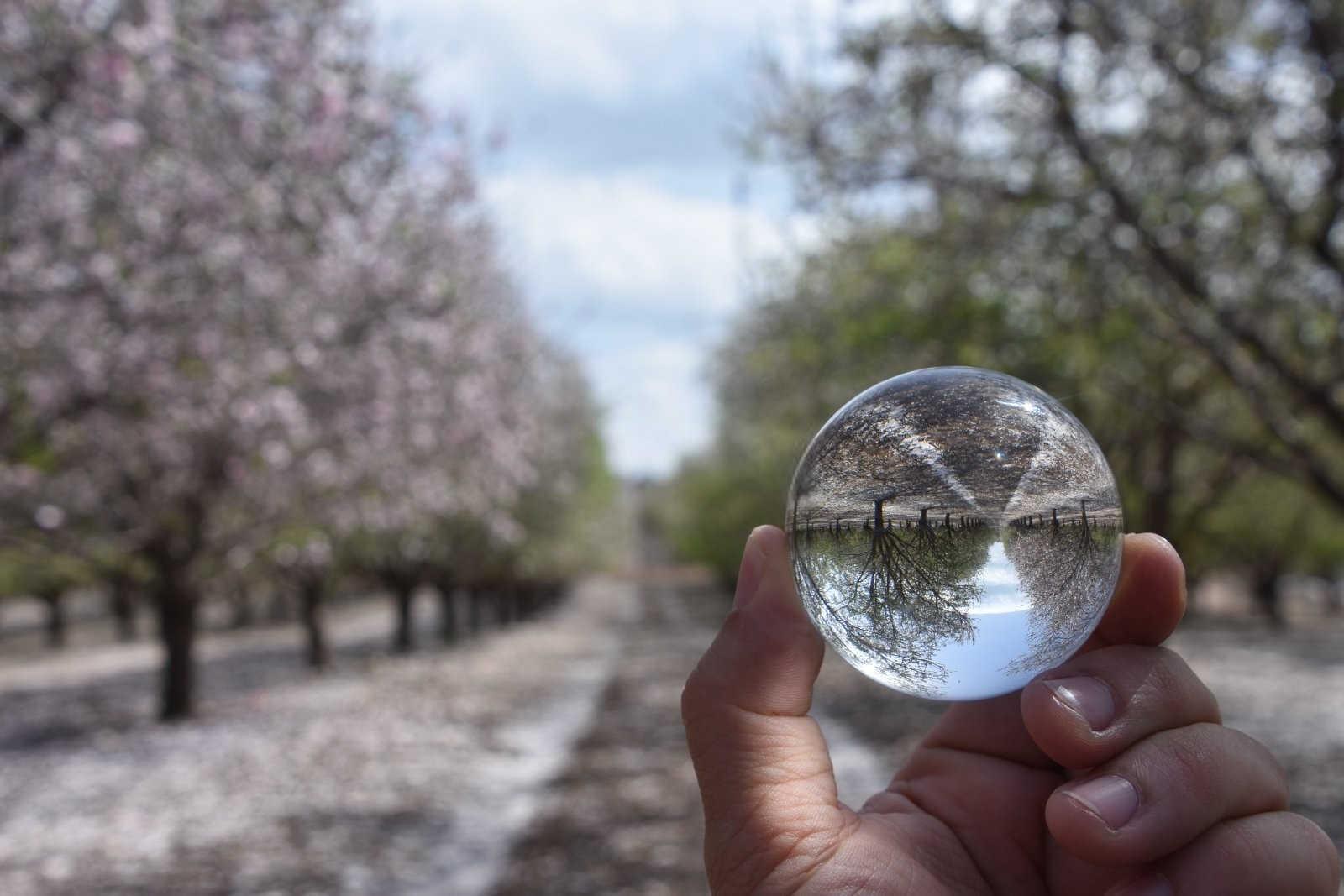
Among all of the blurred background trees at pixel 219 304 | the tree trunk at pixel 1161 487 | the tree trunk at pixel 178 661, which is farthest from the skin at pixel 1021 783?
the tree trunk at pixel 178 661

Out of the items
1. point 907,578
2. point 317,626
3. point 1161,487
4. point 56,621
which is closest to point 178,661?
point 317,626

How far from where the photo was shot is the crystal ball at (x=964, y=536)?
156 cm

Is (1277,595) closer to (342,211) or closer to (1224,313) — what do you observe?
(1224,313)

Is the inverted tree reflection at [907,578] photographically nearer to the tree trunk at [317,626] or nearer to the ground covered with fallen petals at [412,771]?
the ground covered with fallen petals at [412,771]

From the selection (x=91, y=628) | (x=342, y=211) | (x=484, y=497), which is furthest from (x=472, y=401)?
(x=91, y=628)

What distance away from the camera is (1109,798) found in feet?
4.79

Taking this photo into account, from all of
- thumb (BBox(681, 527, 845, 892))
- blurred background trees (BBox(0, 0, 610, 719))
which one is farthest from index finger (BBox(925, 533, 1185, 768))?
blurred background trees (BBox(0, 0, 610, 719))

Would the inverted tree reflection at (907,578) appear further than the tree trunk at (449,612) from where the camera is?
No

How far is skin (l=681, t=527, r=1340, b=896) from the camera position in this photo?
146 centimetres

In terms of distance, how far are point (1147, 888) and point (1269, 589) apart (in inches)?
1603

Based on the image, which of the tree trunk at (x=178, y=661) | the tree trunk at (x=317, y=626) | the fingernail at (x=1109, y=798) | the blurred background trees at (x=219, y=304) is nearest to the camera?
the fingernail at (x=1109, y=798)

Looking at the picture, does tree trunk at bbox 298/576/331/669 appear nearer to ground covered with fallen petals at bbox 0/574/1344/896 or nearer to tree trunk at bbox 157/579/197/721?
ground covered with fallen petals at bbox 0/574/1344/896

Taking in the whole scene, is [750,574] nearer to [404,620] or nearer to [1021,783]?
[1021,783]

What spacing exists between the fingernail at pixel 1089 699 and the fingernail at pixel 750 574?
523 millimetres
